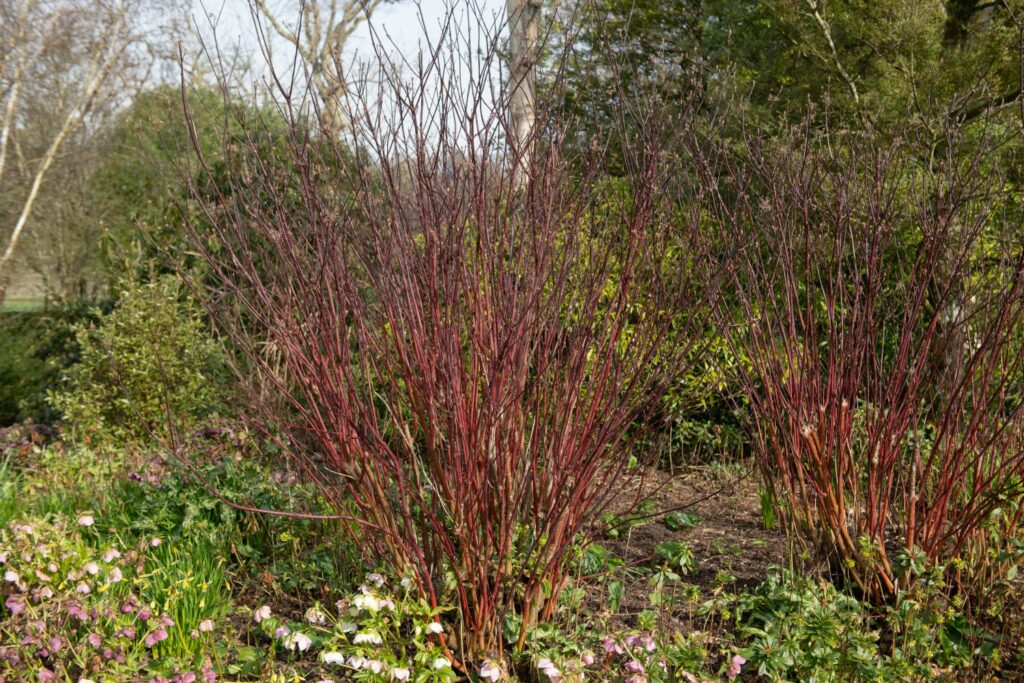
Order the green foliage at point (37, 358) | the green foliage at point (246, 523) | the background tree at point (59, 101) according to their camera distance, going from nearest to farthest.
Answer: the green foliage at point (246, 523)
the green foliage at point (37, 358)
the background tree at point (59, 101)

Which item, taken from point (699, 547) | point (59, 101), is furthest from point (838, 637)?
point (59, 101)

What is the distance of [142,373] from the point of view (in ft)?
21.5

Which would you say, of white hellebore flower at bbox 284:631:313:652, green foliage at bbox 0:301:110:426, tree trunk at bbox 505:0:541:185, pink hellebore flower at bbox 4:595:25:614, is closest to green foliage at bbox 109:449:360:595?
pink hellebore flower at bbox 4:595:25:614

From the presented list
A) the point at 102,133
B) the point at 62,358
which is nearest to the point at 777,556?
the point at 62,358

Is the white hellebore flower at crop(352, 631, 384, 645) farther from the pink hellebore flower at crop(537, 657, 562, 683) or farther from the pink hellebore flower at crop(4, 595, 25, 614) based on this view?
the pink hellebore flower at crop(4, 595, 25, 614)

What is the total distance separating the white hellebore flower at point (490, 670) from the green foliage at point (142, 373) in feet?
15.0

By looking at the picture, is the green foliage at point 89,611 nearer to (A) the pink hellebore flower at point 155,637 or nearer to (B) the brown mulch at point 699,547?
(A) the pink hellebore flower at point 155,637

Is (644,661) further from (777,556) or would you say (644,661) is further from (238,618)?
(238,618)

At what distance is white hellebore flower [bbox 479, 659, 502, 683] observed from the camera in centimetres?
243

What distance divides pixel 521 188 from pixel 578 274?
39 cm

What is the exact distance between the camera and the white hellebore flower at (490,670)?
2432 mm

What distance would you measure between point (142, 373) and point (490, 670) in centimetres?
502

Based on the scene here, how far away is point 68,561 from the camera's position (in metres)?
3.15

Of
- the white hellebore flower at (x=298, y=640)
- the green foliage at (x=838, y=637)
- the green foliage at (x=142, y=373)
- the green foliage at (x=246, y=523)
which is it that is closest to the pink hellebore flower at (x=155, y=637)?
the white hellebore flower at (x=298, y=640)
